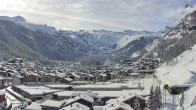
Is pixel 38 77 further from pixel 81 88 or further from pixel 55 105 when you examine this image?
pixel 55 105

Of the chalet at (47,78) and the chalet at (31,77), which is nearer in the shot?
the chalet at (31,77)

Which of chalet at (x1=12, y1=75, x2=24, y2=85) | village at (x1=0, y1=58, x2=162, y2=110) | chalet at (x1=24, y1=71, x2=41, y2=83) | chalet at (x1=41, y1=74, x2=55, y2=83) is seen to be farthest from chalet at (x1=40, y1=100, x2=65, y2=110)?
chalet at (x1=41, y1=74, x2=55, y2=83)

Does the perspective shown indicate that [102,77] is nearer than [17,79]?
No

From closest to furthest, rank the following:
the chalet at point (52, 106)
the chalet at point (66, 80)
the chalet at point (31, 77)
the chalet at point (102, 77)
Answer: the chalet at point (52, 106) < the chalet at point (31, 77) < the chalet at point (66, 80) < the chalet at point (102, 77)

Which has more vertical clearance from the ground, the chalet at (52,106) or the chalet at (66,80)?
the chalet at (66,80)

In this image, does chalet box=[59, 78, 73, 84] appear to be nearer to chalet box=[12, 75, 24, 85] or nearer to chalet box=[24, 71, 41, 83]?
chalet box=[24, 71, 41, 83]

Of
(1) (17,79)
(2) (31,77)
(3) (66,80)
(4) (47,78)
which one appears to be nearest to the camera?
(1) (17,79)

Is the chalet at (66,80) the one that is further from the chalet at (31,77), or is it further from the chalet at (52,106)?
the chalet at (52,106)

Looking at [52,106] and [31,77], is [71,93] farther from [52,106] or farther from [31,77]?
[31,77]

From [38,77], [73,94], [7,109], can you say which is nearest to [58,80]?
[38,77]

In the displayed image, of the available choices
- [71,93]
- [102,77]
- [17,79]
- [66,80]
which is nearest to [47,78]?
[66,80]

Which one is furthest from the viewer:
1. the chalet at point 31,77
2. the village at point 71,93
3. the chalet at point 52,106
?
the chalet at point 31,77

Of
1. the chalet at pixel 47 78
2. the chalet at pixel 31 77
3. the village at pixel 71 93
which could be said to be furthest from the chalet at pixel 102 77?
the chalet at pixel 31 77
